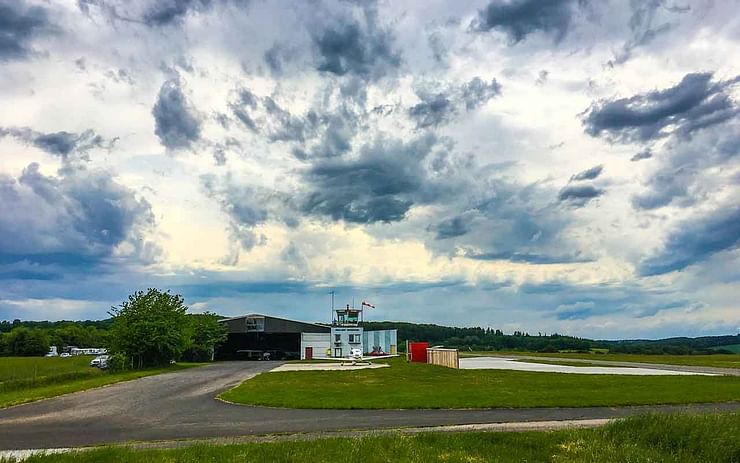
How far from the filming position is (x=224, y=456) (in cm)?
1430

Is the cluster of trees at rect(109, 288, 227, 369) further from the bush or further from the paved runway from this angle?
the paved runway

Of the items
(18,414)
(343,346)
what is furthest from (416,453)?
(343,346)

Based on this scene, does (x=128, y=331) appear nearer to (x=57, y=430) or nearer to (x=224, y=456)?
(x=57, y=430)

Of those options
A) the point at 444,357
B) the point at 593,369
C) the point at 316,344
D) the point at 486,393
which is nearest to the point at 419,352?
the point at 444,357

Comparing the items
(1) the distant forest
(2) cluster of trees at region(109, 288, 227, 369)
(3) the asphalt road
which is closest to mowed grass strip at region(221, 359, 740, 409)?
(3) the asphalt road

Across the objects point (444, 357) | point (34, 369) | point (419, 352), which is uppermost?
point (419, 352)

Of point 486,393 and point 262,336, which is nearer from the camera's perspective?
point 486,393

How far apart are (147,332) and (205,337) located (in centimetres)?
2930

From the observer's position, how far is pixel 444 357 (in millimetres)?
63562

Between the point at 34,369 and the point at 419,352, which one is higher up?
the point at 419,352

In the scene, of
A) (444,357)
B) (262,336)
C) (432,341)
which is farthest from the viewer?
(432,341)

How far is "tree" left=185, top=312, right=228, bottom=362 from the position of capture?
93.9 meters

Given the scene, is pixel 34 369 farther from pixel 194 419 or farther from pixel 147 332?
pixel 194 419

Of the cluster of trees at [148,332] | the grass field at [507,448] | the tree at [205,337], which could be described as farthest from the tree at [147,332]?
the grass field at [507,448]
